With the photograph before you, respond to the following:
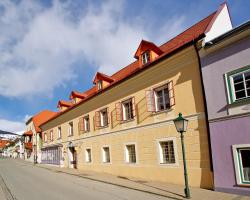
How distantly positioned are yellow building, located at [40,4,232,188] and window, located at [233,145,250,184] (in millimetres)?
1524

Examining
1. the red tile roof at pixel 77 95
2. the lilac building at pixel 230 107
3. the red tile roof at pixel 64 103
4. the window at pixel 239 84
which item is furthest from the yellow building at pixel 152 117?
the red tile roof at pixel 64 103

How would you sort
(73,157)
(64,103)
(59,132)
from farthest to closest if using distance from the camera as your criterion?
(64,103) → (59,132) → (73,157)

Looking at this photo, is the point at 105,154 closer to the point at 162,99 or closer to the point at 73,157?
the point at 73,157

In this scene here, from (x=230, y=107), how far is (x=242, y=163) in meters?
2.22

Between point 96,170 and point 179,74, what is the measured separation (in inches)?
447

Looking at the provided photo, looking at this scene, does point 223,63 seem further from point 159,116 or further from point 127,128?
point 127,128

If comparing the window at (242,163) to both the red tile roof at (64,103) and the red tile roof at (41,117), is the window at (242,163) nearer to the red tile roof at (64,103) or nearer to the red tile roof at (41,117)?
the red tile roof at (64,103)

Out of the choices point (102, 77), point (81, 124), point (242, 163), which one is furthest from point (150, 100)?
point (81, 124)

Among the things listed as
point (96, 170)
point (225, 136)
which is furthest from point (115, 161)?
point (225, 136)

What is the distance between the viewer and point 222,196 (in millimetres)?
9742

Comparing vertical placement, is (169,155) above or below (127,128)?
below

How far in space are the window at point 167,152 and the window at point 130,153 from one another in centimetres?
277

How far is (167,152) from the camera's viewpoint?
A: 14.1 meters

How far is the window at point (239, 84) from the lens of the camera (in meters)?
10.0
